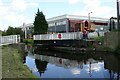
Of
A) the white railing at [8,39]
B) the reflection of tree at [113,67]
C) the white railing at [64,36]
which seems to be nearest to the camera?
the reflection of tree at [113,67]

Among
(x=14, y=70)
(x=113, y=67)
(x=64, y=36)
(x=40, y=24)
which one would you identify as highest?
(x=40, y=24)

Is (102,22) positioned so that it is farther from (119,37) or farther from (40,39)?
(119,37)

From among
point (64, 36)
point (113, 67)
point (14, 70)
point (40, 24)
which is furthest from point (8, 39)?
point (40, 24)

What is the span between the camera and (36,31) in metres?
73.8

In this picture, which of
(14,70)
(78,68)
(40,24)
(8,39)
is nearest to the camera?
(14,70)

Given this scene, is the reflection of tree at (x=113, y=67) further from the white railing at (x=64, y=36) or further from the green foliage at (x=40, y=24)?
the green foliage at (x=40, y=24)

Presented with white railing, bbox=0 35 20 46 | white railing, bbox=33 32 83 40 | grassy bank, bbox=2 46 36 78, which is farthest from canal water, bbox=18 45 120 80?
white railing, bbox=33 32 83 40

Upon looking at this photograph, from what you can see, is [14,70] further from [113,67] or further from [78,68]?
[113,67]

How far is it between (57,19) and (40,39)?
60934mm

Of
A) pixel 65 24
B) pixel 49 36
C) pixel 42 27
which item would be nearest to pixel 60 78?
pixel 49 36

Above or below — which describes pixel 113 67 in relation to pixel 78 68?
above

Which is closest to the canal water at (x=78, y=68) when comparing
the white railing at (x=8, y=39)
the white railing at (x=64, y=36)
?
the white railing at (x=8, y=39)

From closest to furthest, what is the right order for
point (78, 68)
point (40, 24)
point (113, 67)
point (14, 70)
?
point (14, 70) < point (113, 67) < point (78, 68) < point (40, 24)

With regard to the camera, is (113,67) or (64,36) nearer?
(113,67)
